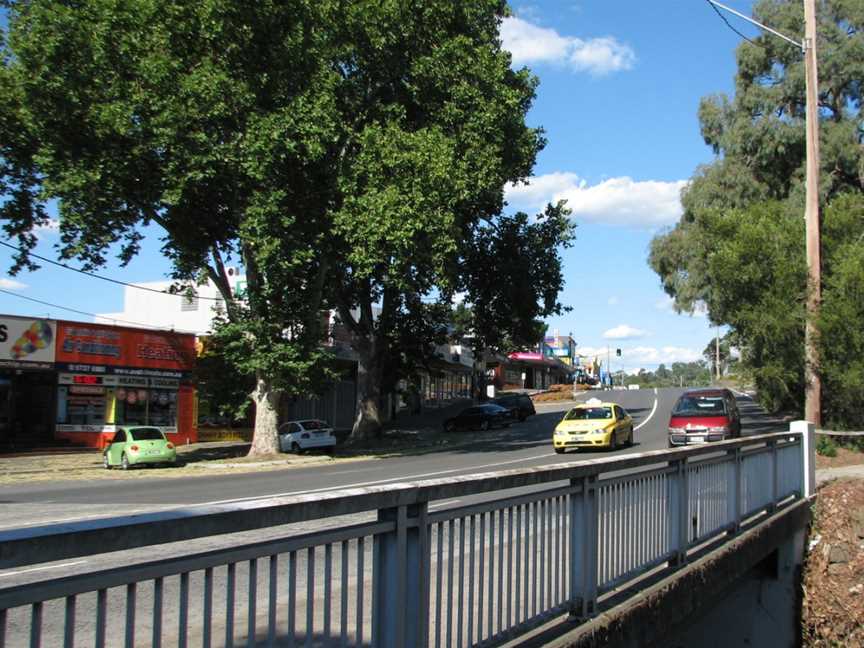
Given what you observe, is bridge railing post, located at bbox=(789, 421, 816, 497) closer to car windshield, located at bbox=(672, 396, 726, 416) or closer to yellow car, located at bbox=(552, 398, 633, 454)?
yellow car, located at bbox=(552, 398, 633, 454)

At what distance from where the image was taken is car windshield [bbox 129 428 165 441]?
27.2 m

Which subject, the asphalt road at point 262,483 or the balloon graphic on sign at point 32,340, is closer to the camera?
the asphalt road at point 262,483

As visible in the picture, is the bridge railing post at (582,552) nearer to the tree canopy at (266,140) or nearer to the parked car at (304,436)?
the tree canopy at (266,140)

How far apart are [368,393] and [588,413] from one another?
12.8m

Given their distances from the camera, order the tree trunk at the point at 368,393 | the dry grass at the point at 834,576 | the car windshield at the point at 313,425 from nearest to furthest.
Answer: the dry grass at the point at 834,576
the car windshield at the point at 313,425
the tree trunk at the point at 368,393

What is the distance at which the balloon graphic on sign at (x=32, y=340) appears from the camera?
31422 mm

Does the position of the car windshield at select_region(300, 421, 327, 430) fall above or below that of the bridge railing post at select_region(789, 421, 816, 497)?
below

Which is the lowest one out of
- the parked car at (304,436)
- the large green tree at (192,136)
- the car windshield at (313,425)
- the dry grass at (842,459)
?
the parked car at (304,436)

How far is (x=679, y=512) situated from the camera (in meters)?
7.52

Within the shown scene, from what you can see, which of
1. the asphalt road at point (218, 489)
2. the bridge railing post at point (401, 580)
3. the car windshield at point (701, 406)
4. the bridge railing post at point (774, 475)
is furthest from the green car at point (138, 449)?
the bridge railing post at point (401, 580)

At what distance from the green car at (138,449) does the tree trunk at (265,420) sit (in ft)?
9.35

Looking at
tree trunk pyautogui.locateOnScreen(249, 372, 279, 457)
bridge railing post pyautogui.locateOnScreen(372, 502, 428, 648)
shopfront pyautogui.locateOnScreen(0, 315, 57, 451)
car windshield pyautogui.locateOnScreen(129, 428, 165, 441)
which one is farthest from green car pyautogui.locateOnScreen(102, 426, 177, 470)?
bridge railing post pyautogui.locateOnScreen(372, 502, 428, 648)

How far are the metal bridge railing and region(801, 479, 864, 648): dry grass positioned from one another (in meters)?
5.28

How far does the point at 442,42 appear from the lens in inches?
1105
